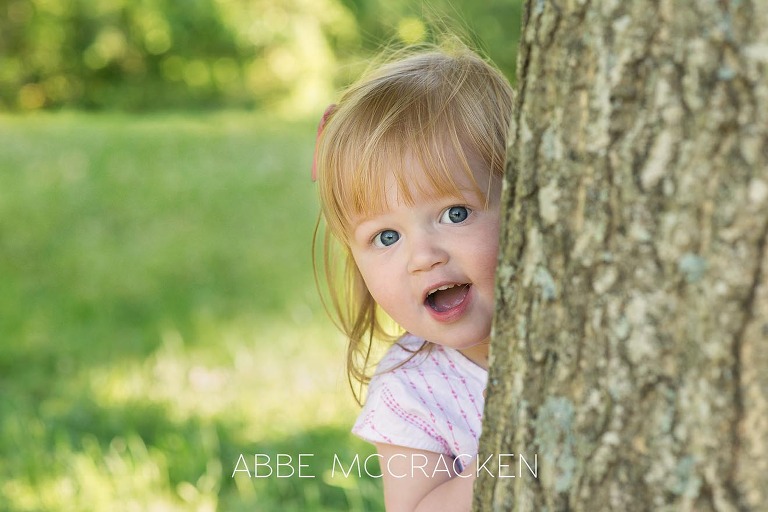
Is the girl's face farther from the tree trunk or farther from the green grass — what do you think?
the green grass

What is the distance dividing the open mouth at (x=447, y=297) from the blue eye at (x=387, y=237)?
126 mm

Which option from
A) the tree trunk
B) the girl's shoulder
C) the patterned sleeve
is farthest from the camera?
the girl's shoulder

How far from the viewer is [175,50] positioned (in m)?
19.7

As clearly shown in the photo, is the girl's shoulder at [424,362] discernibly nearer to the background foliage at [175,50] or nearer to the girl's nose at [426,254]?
the girl's nose at [426,254]

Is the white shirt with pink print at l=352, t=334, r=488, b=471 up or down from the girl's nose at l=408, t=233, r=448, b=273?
down

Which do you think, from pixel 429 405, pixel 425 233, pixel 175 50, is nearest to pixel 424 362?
pixel 429 405

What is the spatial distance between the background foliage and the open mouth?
16697 millimetres

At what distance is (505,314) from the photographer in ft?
4.51

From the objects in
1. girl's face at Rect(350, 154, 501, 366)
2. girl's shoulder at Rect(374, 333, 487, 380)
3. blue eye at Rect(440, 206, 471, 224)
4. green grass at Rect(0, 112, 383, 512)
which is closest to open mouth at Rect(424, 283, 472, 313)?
girl's face at Rect(350, 154, 501, 366)

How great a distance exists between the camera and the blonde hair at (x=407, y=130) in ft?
6.22

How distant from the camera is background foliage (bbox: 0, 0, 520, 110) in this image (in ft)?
61.1

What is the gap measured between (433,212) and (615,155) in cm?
71

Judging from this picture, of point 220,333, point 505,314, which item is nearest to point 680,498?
point 505,314

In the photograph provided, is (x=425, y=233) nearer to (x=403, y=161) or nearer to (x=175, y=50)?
(x=403, y=161)
